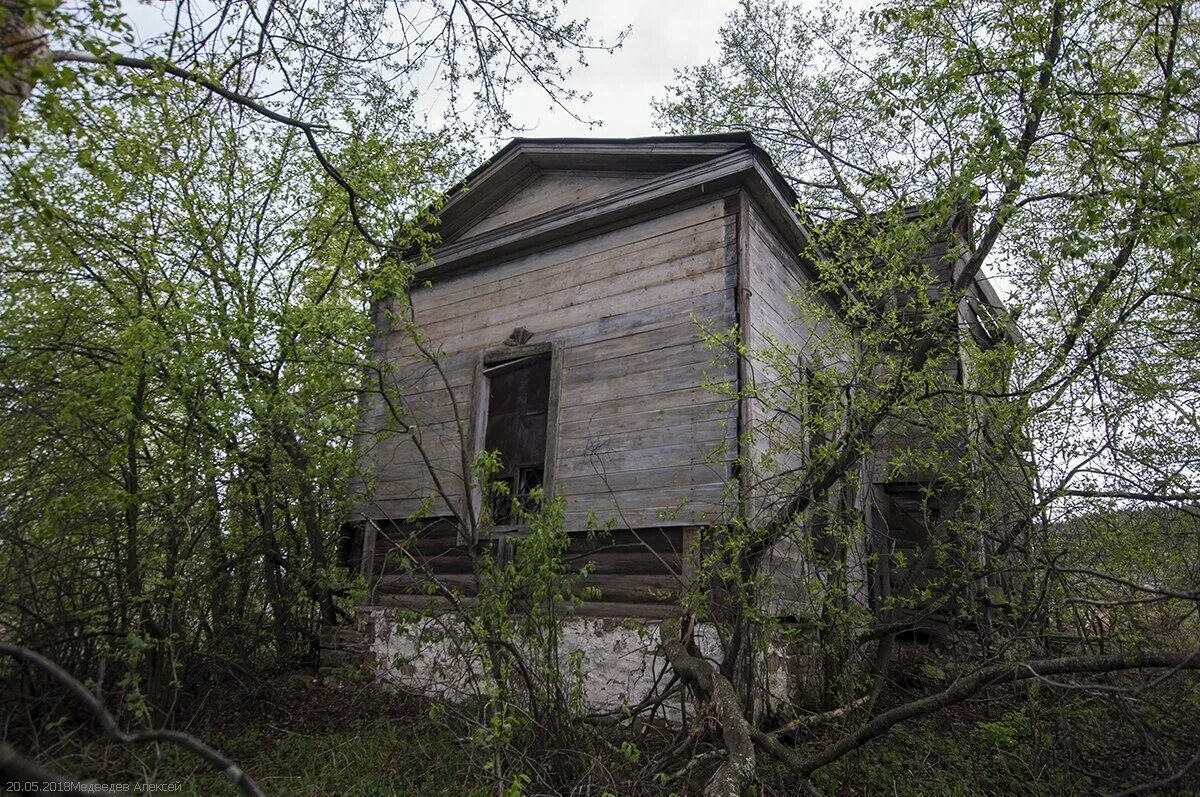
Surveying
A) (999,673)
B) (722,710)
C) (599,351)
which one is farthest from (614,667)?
(999,673)

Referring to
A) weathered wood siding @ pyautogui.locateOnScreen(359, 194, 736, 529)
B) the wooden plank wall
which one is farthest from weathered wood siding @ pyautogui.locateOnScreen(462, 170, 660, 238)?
the wooden plank wall

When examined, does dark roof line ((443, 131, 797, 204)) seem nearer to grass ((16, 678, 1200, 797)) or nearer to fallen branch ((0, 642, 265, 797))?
grass ((16, 678, 1200, 797))

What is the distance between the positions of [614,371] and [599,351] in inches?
12.5

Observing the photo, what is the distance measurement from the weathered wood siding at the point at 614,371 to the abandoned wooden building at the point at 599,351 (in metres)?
0.02

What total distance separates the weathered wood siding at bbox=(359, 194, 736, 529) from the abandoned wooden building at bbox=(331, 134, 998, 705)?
19mm

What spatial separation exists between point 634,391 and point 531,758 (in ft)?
11.6

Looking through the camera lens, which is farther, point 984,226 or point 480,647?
point 984,226

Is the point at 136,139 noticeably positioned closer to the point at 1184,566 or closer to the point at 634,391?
the point at 634,391

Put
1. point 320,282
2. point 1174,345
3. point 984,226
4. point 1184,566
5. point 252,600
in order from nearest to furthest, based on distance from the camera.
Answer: point 1184,566, point 984,226, point 1174,345, point 252,600, point 320,282

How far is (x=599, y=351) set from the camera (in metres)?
7.30

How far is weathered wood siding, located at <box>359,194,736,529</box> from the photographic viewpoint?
6.42 meters

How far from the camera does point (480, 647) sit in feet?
14.5

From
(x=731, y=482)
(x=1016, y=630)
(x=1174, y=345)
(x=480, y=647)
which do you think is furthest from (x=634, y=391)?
(x=1174, y=345)

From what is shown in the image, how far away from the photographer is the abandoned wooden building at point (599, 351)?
6.36 meters
